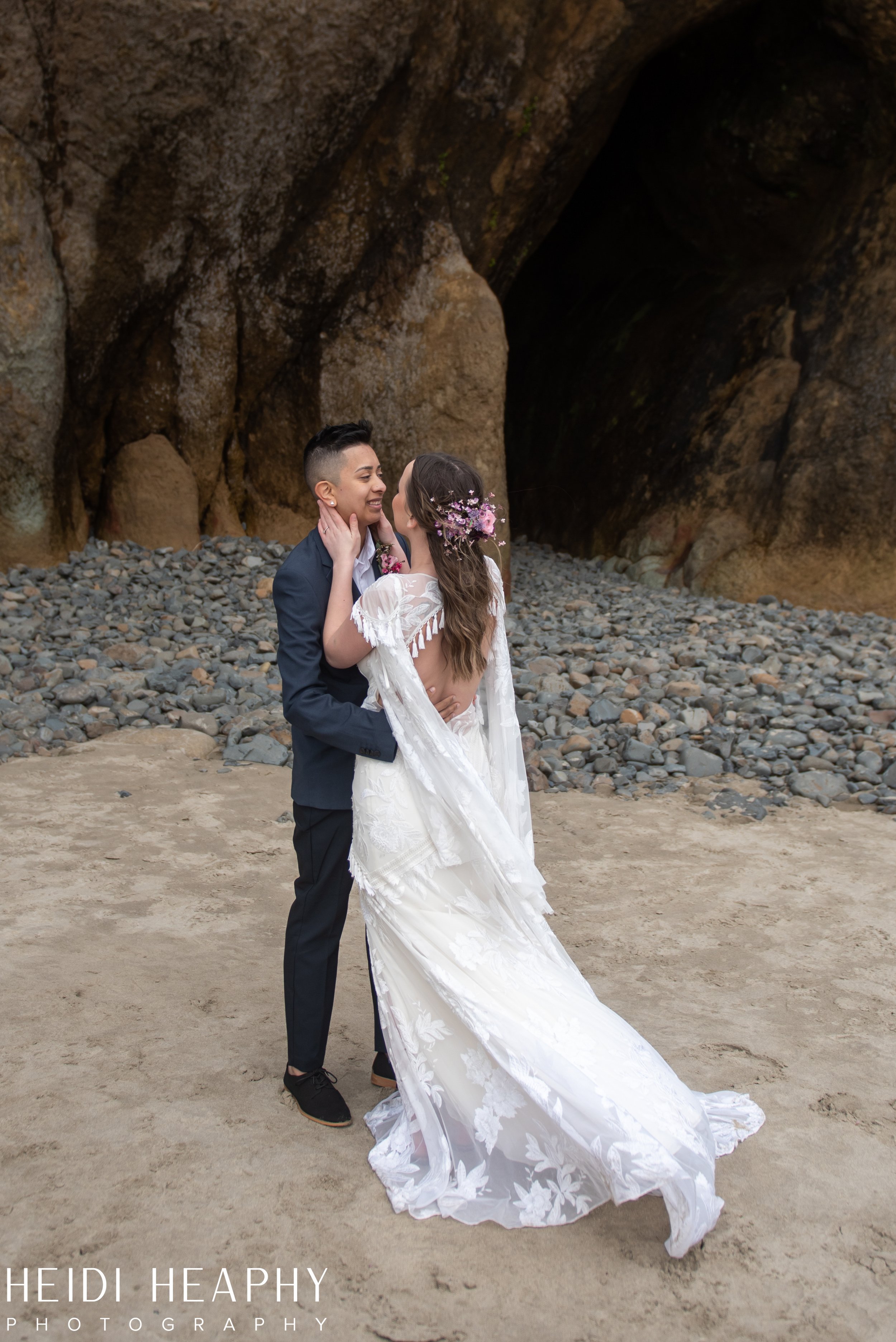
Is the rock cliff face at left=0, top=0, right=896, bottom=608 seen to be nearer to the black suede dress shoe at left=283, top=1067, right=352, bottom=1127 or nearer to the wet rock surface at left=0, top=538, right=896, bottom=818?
the wet rock surface at left=0, top=538, right=896, bottom=818

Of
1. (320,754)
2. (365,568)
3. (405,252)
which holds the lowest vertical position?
(320,754)

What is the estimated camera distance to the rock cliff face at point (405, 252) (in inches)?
332

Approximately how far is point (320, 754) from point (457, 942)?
0.56m

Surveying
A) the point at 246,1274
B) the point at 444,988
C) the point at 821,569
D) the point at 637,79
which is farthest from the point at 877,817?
the point at 637,79

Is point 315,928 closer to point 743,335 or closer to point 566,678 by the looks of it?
point 566,678

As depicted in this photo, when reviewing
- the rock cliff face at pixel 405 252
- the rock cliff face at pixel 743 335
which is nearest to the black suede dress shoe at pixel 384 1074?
the rock cliff face at pixel 405 252

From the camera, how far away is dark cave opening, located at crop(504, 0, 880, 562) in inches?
429

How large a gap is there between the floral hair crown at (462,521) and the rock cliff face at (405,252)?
702cm

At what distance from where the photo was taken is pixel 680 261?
43.3 ft

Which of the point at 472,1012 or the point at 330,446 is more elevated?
the point at 330,446

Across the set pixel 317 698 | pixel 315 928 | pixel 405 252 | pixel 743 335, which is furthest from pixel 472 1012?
pixel 743 335

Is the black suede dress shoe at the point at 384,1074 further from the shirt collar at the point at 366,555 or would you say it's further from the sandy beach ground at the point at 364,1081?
the shirt collar at the point at 366,555

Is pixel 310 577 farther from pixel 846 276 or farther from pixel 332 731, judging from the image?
pixel 846 276

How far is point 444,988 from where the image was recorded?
2.43 meters
